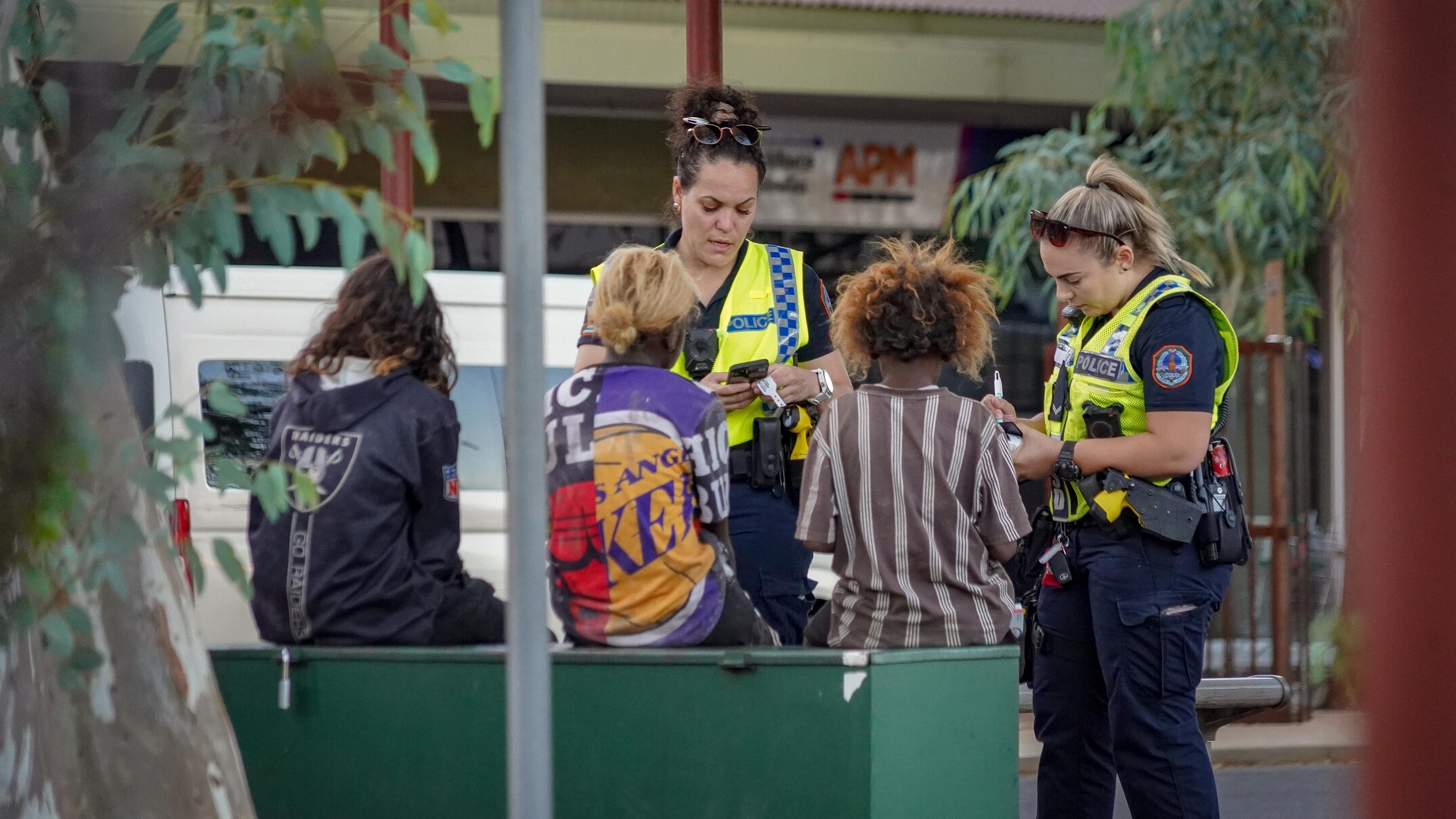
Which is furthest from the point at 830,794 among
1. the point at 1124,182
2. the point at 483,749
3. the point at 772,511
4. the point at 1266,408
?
the point at 1266,408

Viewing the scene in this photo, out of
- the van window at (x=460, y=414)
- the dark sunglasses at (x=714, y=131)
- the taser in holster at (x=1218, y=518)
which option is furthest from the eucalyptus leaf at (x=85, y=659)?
the van window at (x=460, y=414)

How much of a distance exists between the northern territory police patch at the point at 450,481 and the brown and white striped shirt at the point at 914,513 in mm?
832

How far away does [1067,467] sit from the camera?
3.81 metres

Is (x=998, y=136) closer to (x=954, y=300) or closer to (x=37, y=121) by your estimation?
(x=954, y=300)

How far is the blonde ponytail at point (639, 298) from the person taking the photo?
3.46 meters

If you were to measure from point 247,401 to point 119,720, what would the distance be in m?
3.26

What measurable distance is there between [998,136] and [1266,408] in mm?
4358

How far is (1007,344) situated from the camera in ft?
40.2

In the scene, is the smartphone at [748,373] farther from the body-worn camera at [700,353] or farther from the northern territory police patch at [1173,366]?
the northern territory police patch at [1173,366]

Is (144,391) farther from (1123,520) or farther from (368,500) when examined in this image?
(1123,520)

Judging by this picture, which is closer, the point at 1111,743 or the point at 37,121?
the point at 37,121

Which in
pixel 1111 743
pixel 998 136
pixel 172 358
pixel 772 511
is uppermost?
pixel 998 136

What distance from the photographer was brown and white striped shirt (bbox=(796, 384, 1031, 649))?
3.44 m

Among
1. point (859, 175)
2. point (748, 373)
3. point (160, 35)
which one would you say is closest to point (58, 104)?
point (160, 35)
